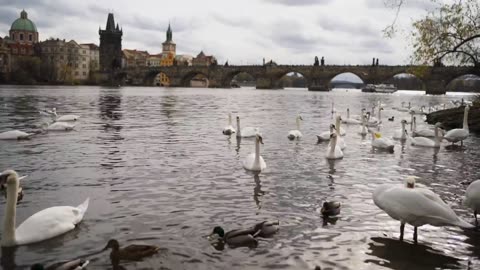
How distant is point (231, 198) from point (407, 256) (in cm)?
383

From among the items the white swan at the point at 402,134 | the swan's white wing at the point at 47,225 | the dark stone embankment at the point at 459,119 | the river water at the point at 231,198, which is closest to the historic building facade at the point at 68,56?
the dark stone embankment at the point at 459,119

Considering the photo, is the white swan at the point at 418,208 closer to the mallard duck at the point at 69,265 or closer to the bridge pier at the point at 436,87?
→ the mallard duck at the point at 69,265

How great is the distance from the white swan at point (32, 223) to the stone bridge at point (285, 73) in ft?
317

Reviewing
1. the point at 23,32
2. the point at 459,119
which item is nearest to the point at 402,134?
the point at 459,119

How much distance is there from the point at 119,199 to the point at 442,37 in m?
18.2

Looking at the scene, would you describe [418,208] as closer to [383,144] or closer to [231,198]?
[231,198]

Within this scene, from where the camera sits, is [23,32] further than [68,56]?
Yes

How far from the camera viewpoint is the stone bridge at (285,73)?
106 metres

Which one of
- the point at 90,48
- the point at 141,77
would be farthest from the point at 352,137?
the point at 90,48

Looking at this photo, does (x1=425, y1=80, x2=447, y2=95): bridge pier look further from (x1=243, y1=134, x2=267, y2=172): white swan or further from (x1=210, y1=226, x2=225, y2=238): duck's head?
(x1=210, y1=226, x2=225, y2=238): duck's head

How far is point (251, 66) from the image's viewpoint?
431 feet

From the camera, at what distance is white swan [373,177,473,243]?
253 inches

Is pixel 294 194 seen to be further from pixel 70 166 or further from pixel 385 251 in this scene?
pixel 70 166

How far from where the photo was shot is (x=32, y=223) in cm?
685
